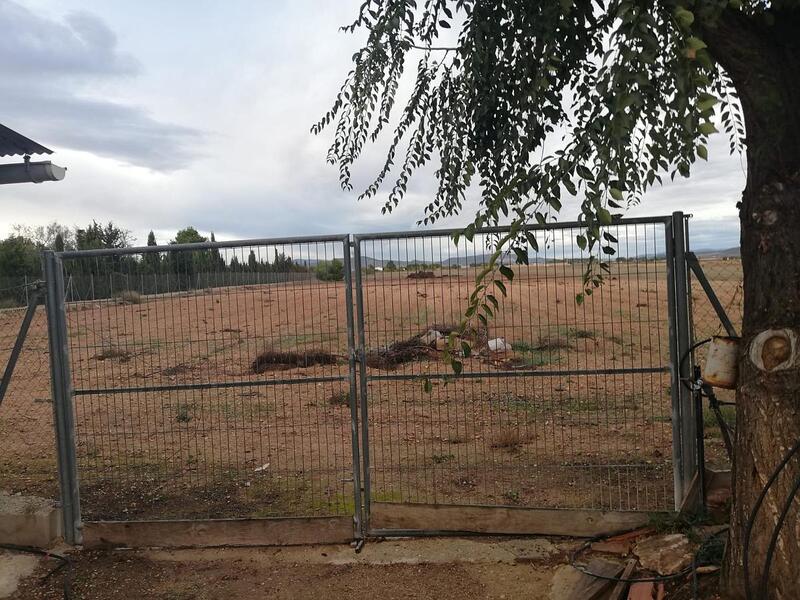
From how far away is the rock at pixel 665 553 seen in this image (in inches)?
152

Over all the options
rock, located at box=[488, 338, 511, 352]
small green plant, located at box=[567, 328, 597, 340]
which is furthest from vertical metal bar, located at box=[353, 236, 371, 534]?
small green plant, located at box=[567, 328, 597, 340]

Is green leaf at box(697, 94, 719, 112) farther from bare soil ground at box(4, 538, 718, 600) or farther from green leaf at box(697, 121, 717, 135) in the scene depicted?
bare soil ground at box(4, 538, 718, 600)

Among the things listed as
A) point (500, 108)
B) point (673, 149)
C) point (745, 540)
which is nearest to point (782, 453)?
point (745, 540)

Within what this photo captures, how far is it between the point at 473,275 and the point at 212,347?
216 centimetres

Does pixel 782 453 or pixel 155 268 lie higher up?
pixel 155 268

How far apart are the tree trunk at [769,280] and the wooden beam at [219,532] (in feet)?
9.03

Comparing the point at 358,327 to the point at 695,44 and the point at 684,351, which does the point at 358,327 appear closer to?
the point at 684,351

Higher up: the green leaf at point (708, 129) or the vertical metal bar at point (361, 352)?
the green leaf at point (708, 129)

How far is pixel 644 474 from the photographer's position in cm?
557

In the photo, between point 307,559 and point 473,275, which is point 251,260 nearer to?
point 473,275

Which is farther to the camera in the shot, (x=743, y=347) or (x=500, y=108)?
(x=500, y=108)

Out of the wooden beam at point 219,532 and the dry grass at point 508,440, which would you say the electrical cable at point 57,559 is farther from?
the dry grass at point 508,440

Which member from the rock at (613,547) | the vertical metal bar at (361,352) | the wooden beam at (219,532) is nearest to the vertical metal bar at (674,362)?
the rock at (613,547)

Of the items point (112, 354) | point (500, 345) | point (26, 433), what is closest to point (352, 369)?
point (500, 345)
